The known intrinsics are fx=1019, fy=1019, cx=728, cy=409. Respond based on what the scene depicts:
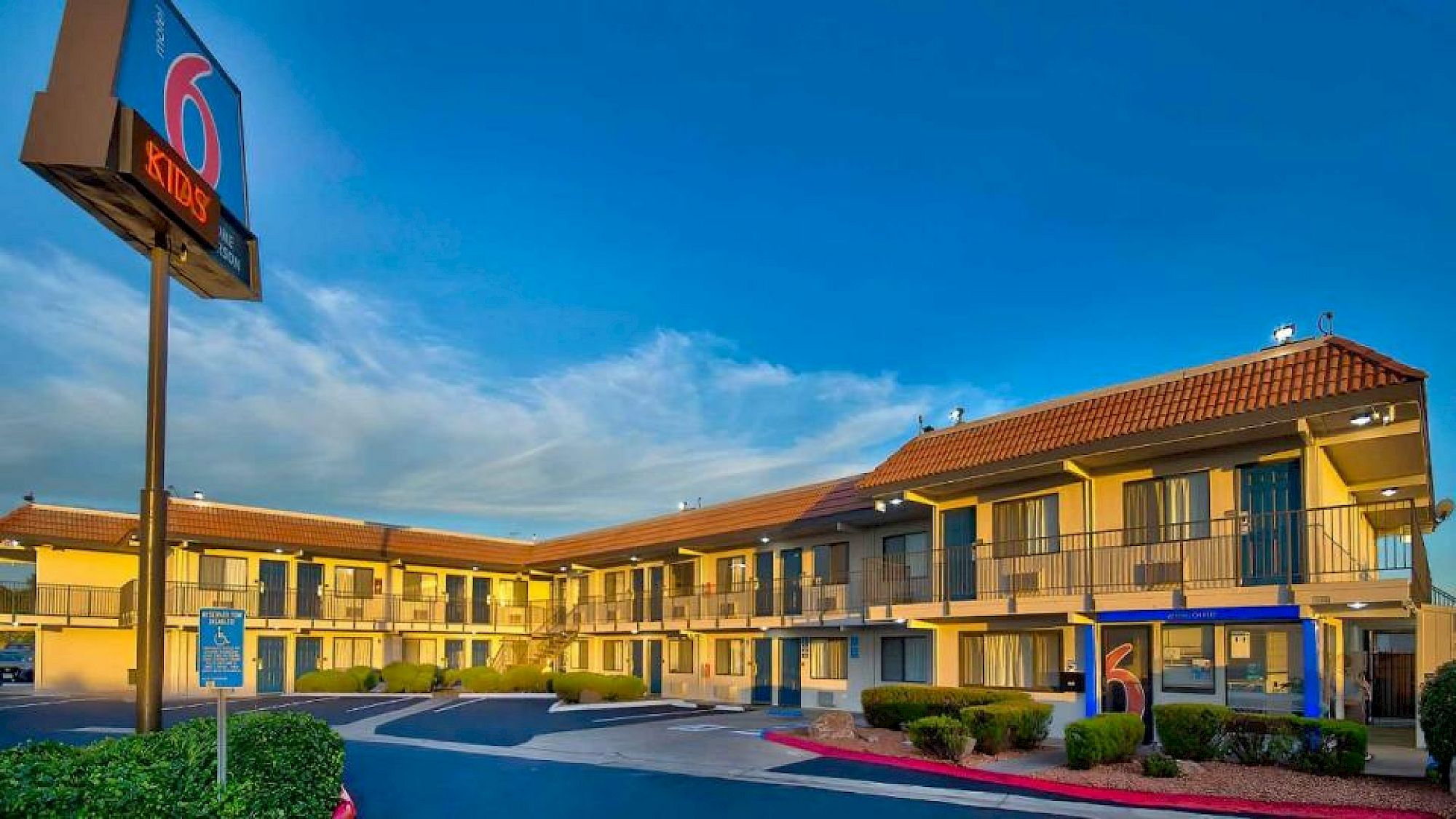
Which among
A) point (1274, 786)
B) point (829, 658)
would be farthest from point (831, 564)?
Result: point (1274, 786)

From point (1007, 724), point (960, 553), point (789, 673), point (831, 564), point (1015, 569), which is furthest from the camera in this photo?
→ point (789, 673)

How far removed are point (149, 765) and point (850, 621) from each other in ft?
70.1

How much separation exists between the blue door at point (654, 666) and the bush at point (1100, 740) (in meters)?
23.8

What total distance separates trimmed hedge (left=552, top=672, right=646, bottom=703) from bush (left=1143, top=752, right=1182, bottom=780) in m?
21.2

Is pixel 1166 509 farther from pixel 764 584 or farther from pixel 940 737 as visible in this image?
pixel 764 584

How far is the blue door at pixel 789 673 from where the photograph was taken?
31.5m

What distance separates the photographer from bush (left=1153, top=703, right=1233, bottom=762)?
15.4 metres

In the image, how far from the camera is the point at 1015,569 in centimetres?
2122

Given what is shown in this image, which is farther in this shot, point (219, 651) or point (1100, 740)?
point (1100, 740)

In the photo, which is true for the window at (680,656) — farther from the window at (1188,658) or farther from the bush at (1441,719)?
the bush at (1441,719)

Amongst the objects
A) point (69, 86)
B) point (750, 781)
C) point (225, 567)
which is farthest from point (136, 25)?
point (225, 567)

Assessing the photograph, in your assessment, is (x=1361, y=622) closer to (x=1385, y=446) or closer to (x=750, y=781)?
(x=1385, y=446)

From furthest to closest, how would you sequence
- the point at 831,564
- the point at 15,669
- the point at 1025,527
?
the point at 15,669, the point at 831,564, the point at 1025,527

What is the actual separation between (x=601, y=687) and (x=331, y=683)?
11.1 m
